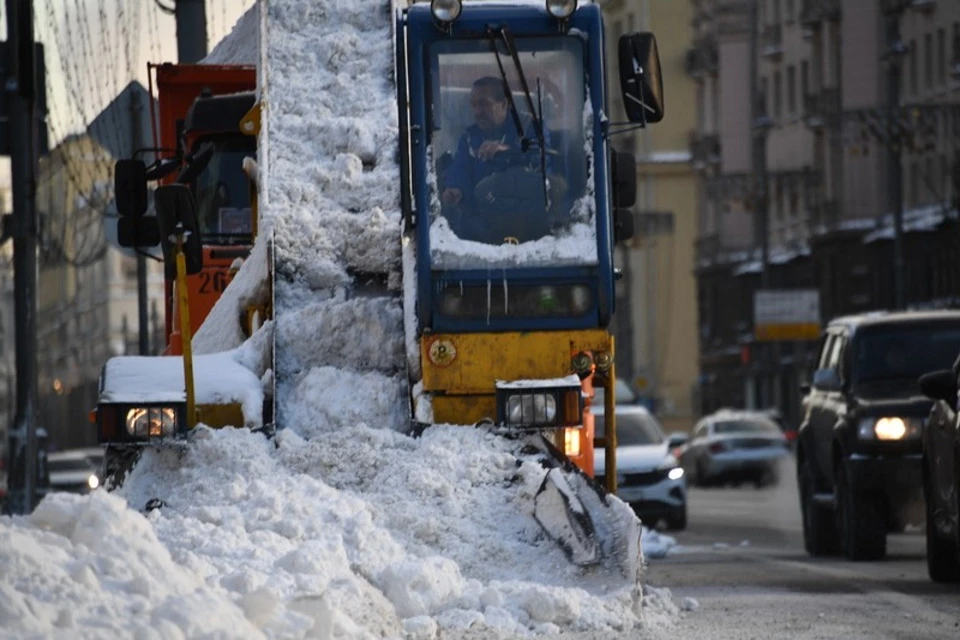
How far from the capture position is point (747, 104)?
9131cm

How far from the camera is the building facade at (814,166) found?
61.9m

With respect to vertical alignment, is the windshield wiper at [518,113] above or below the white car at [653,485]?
above

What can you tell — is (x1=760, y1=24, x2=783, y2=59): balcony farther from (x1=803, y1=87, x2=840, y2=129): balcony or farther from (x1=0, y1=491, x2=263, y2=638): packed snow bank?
(x1=0, y1=491, x2=263, y2=638): packed snow bank

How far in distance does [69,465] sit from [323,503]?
35739 millimetres

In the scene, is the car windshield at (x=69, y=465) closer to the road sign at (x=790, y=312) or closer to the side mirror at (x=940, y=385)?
the road sign at (x=790, y=312)

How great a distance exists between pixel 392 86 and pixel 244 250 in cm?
164

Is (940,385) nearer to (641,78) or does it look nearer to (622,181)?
(622,181)

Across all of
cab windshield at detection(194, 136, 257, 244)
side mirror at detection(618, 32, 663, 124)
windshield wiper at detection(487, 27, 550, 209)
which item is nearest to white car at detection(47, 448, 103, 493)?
cab windshield at detection(194, 136, 257, 244)

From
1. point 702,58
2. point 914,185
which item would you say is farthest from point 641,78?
point 702,58

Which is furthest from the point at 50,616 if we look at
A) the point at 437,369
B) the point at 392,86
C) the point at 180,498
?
the point at 392,86

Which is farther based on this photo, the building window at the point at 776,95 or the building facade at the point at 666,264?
the building facade at the point at 666,264

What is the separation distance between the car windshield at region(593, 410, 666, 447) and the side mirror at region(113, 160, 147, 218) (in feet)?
49.5

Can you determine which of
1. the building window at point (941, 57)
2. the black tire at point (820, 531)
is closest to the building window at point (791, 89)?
the building window at point (941, 57)

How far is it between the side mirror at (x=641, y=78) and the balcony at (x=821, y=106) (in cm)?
5861
